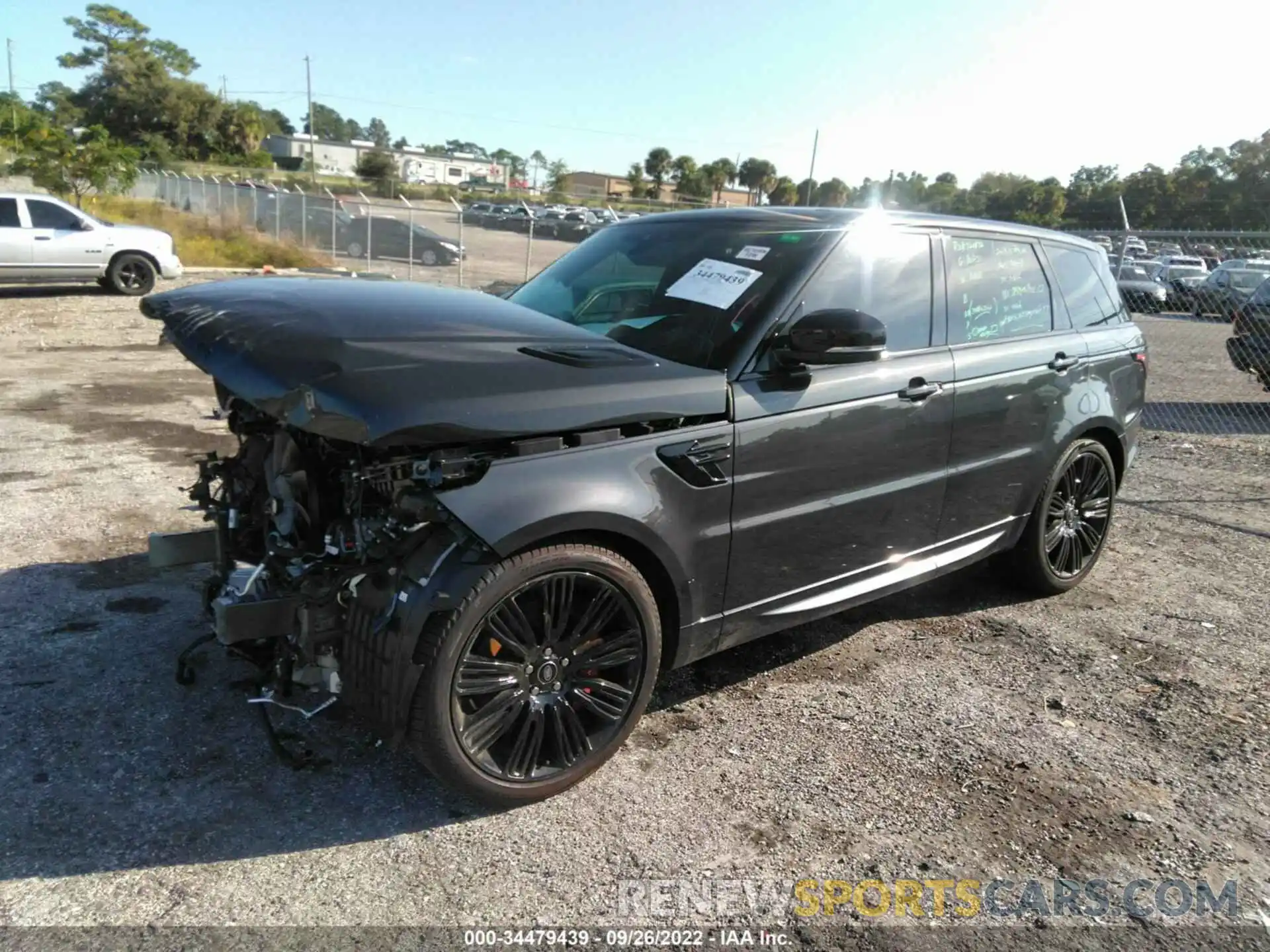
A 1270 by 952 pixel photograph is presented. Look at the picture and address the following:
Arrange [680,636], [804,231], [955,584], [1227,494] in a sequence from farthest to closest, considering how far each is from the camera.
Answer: [1227,494] < [955,584] < [804,231] < [680,636]

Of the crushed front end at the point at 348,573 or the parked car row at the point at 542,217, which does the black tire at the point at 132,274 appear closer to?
the crushed front end at the point at 348,573

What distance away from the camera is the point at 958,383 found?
13.1ft

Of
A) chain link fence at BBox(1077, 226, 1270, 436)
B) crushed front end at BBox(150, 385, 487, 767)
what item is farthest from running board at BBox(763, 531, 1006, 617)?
chain link fence at BBox(1077, 226, 1270, 436)

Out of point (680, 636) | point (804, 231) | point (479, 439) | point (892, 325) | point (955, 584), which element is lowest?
point (955, 584)

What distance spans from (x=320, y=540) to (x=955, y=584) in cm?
361

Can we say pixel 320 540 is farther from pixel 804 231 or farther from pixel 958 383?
pixel 958 383

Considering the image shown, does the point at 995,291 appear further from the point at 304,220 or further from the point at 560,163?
the point at 560,163

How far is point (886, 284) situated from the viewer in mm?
3863

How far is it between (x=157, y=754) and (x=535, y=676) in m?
1.35

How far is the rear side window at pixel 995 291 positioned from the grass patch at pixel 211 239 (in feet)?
62.1

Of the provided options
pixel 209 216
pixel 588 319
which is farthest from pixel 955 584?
pixel 209 216

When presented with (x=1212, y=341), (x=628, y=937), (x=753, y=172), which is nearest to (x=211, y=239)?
(x=1212, y=341)

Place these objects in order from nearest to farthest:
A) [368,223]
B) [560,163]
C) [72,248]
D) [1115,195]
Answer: [72,248] → [368,223] → [1115,195] → [560,163]

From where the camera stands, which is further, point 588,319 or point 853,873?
point 588,319
